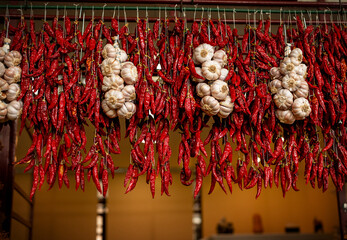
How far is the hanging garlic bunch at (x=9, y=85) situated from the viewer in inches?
123

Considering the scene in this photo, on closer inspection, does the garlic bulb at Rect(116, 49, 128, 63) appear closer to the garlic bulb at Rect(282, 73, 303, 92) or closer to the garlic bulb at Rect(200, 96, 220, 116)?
the garlic bulb at Rect(200, 96, 220, 116)

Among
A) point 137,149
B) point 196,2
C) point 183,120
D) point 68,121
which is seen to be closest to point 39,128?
point 68,121

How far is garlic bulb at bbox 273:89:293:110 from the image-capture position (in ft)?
10.5

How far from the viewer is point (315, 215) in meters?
10.4

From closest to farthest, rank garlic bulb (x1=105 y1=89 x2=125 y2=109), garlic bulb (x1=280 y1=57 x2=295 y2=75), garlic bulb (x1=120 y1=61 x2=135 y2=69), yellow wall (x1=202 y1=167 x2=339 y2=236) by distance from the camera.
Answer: garlic bulb (x1=105 y1=89 x2=125 y2=109) → garlic bulb (x1=120 y1=61 x2=135 y2=69) → garlic bulb (x1=280 y1=57 x2=295 y2=75) → yellow wall (x1=202 y1=167 x2=339 y2=236)

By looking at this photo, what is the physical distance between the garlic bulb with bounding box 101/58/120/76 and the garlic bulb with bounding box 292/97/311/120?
49.5 inches

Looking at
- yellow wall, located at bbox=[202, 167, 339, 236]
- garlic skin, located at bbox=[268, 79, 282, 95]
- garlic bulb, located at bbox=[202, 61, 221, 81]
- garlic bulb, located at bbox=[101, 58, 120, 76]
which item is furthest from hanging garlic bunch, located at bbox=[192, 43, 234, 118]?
yellow wall, located at bbox=[202, 167, 339, 236]

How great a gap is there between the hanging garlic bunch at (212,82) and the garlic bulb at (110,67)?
1.76 ft

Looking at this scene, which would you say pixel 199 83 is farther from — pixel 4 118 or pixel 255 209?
pixel 255 209

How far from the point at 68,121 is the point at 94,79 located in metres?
0.35

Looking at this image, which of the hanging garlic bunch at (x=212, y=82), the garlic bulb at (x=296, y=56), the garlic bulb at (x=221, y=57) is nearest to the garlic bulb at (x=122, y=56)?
the hanging garlic bunch at (x=212, y=82)

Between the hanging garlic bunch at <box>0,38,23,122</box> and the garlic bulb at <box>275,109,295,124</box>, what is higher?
the hanging garlic bunch at <box>0,38,23,122</box>

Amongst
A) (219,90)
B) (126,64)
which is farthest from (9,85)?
(219,90)

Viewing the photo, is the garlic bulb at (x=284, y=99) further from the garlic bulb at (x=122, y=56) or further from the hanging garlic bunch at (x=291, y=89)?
the garlic bulb at (x=122, y=56)
